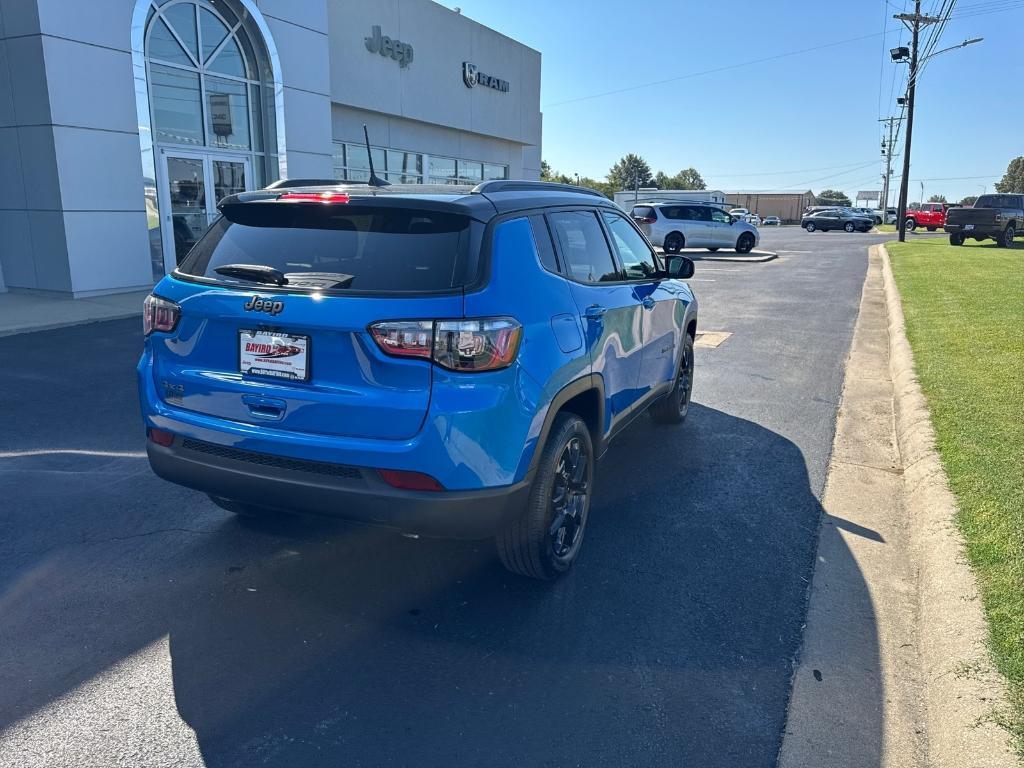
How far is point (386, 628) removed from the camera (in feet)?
10.8

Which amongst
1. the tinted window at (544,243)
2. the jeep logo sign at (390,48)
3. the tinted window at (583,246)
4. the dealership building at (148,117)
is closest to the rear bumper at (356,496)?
the tinted window at (544,243)

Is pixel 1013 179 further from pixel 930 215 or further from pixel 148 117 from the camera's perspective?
pixel 148 117

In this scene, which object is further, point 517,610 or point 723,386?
point 723,386

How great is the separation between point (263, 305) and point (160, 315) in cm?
65

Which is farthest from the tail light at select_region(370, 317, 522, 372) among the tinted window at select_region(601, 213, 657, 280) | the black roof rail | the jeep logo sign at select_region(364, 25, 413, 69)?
the jeep logo sign at select_region(364, 25, 413, 69)

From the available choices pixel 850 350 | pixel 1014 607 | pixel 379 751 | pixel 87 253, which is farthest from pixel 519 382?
pixel 87 253

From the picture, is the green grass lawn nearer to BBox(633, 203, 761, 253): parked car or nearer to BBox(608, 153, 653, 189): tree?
BBox(633, 203, 761, 253): parked car

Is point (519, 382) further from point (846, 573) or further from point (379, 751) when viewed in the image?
point (846, 573)

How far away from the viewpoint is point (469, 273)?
120 inches

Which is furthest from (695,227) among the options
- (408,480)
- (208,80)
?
(408,480)

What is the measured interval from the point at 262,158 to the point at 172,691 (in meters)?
15.1

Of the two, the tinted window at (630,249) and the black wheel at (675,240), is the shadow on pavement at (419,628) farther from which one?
the black wheel at (675,240)

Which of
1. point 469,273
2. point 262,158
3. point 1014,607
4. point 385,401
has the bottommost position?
point 1014,607

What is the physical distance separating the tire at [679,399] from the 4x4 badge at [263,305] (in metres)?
3.50
